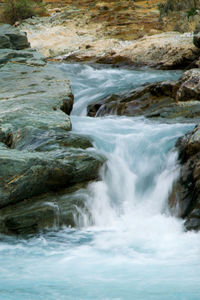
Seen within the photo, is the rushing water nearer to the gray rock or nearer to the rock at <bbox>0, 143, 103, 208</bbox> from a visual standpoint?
the rock at <bbox>0, 143, 103, 208</bbox>

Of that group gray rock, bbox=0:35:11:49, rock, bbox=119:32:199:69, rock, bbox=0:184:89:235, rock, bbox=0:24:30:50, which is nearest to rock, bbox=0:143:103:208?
rock, bbox=0:184:89:235

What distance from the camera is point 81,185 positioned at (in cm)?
542

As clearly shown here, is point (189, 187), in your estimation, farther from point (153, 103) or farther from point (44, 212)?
point (153, 103)

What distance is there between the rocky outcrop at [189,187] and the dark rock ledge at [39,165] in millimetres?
1270

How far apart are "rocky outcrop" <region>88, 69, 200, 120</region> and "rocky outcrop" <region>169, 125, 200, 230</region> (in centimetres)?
242

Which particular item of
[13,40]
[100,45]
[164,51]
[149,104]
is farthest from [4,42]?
[149,104]

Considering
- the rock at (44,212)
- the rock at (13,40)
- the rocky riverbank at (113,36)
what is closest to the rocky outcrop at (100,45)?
the rocky riverbank at (113,36)

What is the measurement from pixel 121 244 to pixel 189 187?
1.48 m

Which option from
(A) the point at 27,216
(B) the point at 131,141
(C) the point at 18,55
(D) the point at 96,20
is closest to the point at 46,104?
(B) the point at 131,141

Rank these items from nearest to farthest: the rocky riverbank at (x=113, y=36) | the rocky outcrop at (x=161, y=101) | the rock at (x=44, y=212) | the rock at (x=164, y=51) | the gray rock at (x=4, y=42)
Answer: the rock at (x=44, y=212) < the rocky outcrop at (x=161, y=101) < the rock at (x=164, y=51) < the gray rock at (x=4, y=42) < the rocky riverbank at (x=113, y=36)

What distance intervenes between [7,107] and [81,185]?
2.89 metres

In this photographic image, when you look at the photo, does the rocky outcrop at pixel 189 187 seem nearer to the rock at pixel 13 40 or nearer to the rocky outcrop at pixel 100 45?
the rocky outcrop at pixel 100 45

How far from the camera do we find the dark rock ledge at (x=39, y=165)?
479cm

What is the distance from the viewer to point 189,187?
5.59 meters
